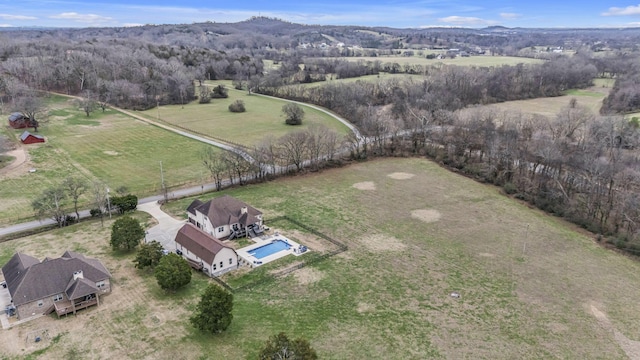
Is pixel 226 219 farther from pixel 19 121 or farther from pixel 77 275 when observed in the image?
pixel 19 121

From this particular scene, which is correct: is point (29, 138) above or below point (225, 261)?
above

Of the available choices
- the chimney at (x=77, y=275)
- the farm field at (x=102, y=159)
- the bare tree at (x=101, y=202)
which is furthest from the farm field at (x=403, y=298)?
the farm field at (x=102, y=159)

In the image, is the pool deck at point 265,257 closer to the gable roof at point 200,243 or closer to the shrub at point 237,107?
the gable roof at point 200,243

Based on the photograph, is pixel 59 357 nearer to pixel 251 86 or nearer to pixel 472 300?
pixel 472 300

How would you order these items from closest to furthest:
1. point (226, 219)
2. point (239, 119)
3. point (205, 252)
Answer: point (205, 252) → point (226, 219) → point (239, 119)

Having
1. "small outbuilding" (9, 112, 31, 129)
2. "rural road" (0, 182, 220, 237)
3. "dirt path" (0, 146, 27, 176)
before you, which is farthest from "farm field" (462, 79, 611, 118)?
"small outbuilding" (9, 112, 31, 129)

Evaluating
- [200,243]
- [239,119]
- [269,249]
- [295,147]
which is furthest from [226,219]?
[239,119]

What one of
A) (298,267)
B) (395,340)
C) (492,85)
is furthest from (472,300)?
(492,85)
